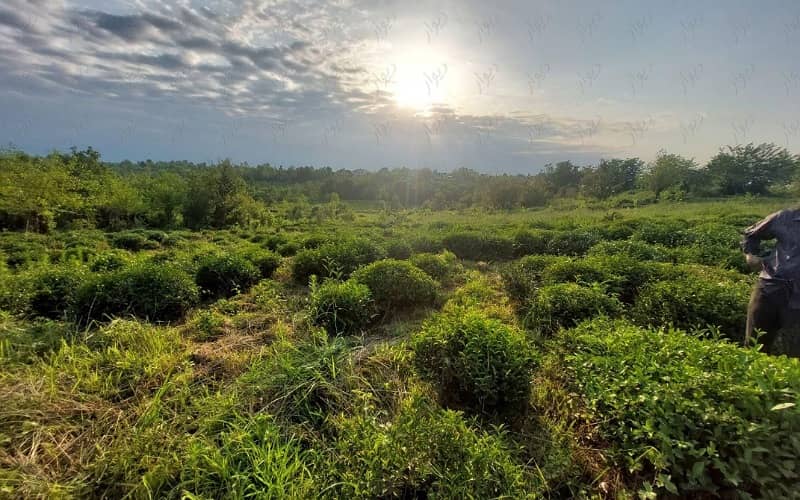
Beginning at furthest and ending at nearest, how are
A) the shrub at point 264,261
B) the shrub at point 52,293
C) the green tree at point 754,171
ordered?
the green tree at point 754,171, the shrub at point 264,261, the shrub at point 52,293

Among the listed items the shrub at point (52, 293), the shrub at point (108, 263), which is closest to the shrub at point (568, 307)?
the shrub at point (52, 293)

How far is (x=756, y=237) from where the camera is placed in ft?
9.70

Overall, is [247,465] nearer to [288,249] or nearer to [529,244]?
[288,249]

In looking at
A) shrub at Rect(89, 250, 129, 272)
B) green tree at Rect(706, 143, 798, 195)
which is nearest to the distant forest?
green tree at Rect(706, 143, 798, 195)

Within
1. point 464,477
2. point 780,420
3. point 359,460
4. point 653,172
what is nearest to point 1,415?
point 359,460

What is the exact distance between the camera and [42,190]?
62.2ft

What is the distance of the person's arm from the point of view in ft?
9.28

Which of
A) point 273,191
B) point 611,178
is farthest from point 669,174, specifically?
point 273,191

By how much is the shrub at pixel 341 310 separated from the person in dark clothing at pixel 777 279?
3.69 m

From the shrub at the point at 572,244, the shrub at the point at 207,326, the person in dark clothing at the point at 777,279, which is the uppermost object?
the person in dark clothing at the point at 777,279

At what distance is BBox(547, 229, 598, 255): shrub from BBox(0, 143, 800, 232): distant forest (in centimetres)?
2554

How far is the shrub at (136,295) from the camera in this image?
4.38 metres

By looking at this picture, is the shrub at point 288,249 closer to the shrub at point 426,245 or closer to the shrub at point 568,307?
the shrub at point 426,245

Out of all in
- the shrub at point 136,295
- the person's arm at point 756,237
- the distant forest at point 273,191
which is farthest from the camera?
the distant forest at point 273,191
